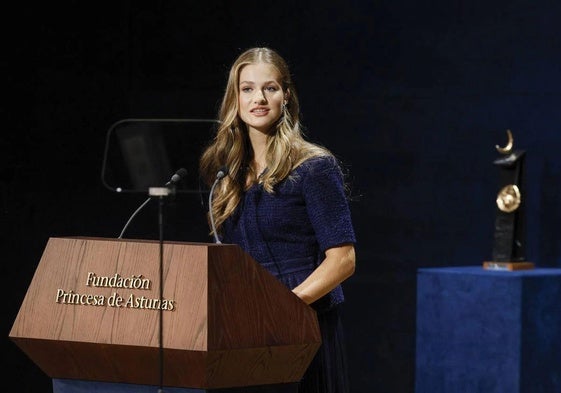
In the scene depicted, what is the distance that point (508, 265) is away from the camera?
496 cm

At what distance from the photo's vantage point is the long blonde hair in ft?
9.01

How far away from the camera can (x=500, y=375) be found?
15.7ft

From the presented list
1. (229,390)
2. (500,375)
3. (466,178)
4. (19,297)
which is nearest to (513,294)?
(500,375)

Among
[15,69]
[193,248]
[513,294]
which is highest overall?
[15,69]

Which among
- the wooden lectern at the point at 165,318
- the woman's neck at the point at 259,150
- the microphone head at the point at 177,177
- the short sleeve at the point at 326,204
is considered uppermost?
the woman's neck at the point at 259,150

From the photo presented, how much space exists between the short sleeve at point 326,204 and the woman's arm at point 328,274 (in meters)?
0.02

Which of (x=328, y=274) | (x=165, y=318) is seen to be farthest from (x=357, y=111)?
(x=165, y=318)

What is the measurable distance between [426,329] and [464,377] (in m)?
0.27

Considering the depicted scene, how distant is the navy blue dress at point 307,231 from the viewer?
8.80ft

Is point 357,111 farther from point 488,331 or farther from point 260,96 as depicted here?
point 260,96

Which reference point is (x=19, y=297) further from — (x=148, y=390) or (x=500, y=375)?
→ (x=148, y=390)

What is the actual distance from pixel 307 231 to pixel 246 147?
0.29 metres

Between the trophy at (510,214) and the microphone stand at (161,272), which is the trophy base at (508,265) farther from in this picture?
the microphone stand at (161,272)

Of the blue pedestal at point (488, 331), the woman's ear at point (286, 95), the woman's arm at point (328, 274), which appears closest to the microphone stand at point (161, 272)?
the woman's arm at point (328, 274)
